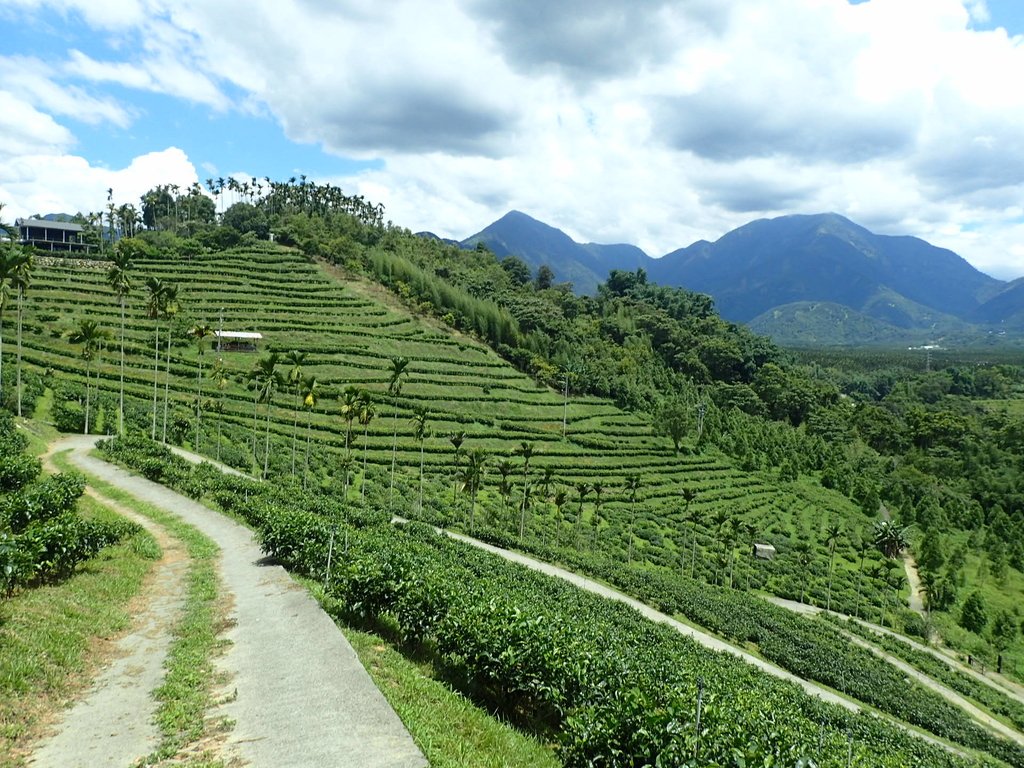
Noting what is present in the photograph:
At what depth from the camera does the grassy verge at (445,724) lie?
336 inches

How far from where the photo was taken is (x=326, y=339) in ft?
301

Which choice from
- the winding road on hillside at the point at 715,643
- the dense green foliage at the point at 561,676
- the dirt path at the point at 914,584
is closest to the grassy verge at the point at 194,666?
the dense green foliage at the point at 561,676

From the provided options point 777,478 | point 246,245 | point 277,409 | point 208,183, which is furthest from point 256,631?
point 208,183

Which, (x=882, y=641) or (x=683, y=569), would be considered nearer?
(x=882, y=641)

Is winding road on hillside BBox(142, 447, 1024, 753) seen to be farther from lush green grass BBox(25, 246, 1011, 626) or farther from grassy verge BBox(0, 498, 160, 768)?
grassy verge BBox(0, 498, 160, 768)

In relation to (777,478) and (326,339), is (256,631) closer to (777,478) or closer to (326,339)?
(326,339)

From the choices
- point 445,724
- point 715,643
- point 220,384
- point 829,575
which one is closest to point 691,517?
point 829,575

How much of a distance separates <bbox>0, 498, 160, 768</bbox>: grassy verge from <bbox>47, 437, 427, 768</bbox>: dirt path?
244cm

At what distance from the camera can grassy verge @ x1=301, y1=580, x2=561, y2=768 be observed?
8531mm

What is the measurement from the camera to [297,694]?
10172 mm

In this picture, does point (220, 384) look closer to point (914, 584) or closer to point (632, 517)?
point (632, 517)

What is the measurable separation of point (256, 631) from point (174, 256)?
118 m

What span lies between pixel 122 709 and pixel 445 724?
17.0 feet

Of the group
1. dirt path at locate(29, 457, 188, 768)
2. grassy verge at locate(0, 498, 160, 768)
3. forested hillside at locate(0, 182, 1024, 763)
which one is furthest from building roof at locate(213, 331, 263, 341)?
dirt path at locate(29, 457, 188, 768)
